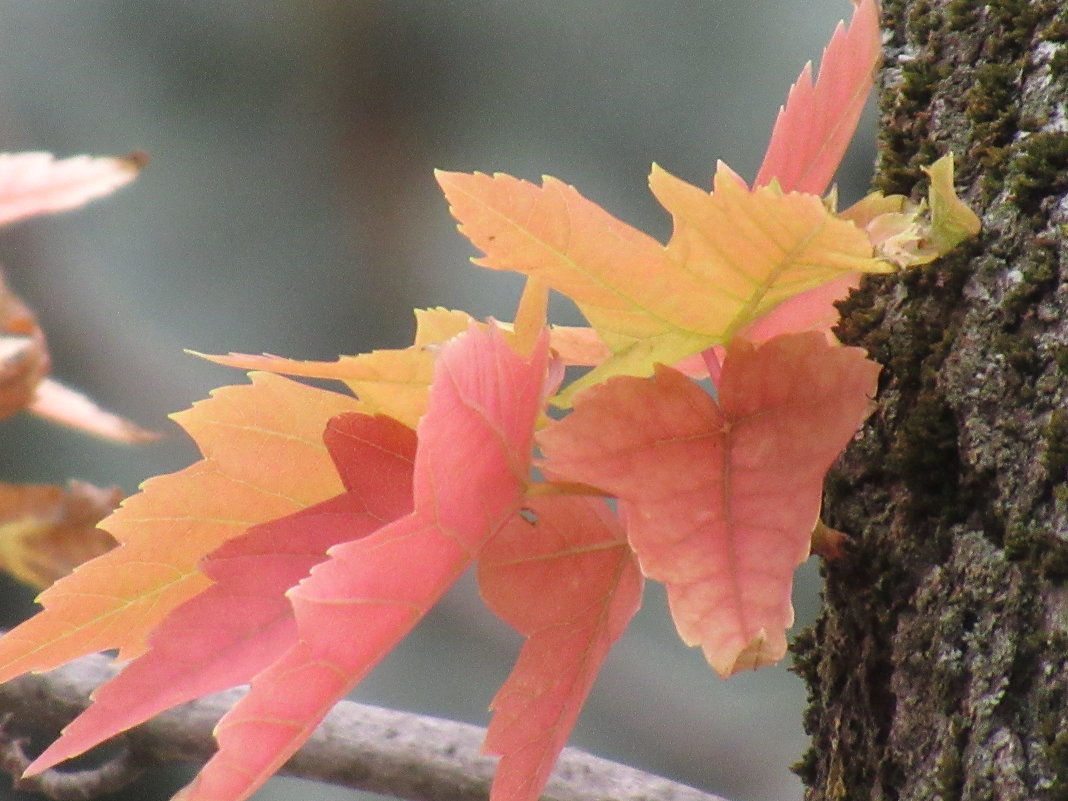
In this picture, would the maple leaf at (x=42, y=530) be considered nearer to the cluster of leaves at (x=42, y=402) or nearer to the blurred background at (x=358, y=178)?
the cluster of leaves at (x=42, y=402)

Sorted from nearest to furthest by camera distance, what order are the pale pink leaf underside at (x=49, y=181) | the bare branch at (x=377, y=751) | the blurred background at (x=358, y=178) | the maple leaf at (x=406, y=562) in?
the maple leaf at (x=406, y=562), the bare branch at (x=377, y=751), the pale pink leaf underside at (x=49, y=181), the blurred background at (x=358, y=178)

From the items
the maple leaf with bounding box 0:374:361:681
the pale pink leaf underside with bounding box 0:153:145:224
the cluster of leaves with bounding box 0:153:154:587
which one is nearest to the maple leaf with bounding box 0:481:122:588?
the cluster of leaves with bounding box 0:153:154:587

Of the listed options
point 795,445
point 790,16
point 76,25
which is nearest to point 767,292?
point 795,445

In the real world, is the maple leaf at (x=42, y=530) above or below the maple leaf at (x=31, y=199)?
below

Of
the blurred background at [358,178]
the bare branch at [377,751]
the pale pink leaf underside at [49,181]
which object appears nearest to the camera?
the bare branch at [377,751]

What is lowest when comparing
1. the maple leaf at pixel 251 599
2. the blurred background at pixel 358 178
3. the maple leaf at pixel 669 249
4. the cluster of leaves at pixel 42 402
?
the maple leaf at pixel 251 599

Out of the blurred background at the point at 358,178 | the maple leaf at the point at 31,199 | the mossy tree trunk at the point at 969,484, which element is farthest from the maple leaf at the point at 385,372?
the blurred background at the point at 358,178

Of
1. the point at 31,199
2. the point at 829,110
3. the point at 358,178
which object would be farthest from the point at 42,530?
the point at 358,178

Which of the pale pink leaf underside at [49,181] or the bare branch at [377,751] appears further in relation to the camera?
the pale pink leaf underside at [49,181]

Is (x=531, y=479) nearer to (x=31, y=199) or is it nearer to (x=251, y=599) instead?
(x=251, y=599)
